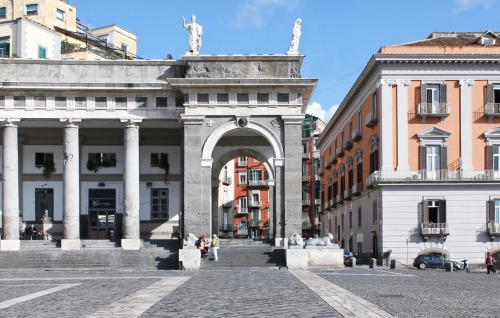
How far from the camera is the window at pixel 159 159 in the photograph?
1887 inches

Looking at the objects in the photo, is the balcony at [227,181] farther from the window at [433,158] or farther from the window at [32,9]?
the window at [433,158]

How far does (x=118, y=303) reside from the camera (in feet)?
56.4

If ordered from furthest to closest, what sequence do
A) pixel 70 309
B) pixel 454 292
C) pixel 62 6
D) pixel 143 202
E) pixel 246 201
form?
pixel 246 201, pixel 62 6, pixel 143 202, pixel 454 292, pixel 70 309

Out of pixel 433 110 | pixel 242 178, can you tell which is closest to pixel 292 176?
pixel 433 110

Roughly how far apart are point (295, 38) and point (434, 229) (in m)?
16.1

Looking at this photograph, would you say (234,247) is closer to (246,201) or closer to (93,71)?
(93,71)

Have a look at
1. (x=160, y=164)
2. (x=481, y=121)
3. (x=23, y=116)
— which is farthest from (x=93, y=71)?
(x=481, y=121)

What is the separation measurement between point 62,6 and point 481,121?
34.7m

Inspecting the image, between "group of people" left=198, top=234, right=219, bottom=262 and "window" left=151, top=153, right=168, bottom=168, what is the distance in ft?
28.5

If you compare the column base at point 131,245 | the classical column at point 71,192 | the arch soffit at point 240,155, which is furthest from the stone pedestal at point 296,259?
the arch soffit at point 240,155

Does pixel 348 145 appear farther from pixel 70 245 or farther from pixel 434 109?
pixel 70 245

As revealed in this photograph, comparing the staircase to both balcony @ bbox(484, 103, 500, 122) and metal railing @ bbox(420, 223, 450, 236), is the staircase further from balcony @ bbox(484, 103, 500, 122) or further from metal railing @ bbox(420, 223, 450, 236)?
balcony @ bbox(484, 103, 500, 122)

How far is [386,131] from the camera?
5256 centimetres

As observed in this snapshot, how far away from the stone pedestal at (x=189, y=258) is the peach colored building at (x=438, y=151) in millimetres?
17489
